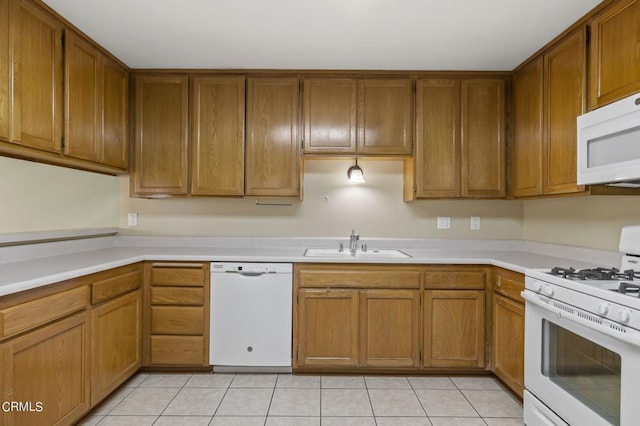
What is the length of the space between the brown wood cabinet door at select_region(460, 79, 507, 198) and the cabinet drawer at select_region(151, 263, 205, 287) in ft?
7.03

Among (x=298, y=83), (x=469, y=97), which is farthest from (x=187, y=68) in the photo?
(x=469, y=97)

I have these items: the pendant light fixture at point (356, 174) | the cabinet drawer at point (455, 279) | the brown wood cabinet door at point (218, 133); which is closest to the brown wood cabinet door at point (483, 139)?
the cabinet drawer at point (455, 279)

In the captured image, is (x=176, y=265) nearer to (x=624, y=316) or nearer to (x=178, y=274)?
(x=178, y=274)

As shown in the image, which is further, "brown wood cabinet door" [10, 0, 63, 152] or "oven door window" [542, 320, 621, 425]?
"brown wood cabinet door" [10, 0, 63, 152]

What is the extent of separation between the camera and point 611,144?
176 centimetres

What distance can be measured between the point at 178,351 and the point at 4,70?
1.98m

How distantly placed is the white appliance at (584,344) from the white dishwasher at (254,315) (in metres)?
1.53

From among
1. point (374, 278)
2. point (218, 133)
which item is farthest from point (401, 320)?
point (218, 133)

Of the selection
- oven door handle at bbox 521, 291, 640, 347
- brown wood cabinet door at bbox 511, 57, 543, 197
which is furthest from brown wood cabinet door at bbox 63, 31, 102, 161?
brown wood cabinet door at bbox 511, 57, 543, 197

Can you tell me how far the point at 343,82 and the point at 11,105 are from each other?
2108 millimetres

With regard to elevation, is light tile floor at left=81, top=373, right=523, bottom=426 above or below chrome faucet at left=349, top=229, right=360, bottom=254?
below

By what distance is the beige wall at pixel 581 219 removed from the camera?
2.20 metres

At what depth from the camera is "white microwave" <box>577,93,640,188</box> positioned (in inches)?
63.7

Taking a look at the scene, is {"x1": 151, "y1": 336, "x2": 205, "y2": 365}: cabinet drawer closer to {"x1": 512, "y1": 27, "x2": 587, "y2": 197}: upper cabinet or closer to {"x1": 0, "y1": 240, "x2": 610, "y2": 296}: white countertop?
{"x1": 0, "y1": 240, "x2": 610, "y2": 296}: white countertop
